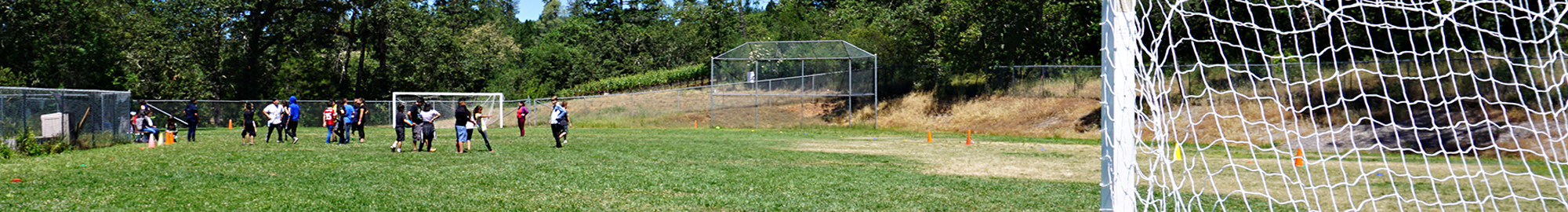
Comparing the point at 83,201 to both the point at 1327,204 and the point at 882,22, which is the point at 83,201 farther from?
the point at 882,22

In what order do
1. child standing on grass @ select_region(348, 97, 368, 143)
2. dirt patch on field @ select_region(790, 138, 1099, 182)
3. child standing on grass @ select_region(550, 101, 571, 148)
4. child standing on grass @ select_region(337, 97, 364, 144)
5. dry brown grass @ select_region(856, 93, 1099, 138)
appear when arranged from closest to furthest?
dirt patch on field @ select_region(790, 138, 1099, 182) < child standing on grass @ select_region(550, 101, 571, 148) < child standing on grass @ select_region(348, 97, 368, 143) < child standing on grass @ select_region(337, 97, 364, 144) < dry brown grass @ select_region(856, 93, 1099, 138)

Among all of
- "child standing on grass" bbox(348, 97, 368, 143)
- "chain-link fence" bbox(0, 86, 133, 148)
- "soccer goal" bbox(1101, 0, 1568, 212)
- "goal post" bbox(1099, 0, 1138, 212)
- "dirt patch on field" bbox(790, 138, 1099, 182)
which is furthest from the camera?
"child standing on grass" bbox(348, 97, 368, 143)

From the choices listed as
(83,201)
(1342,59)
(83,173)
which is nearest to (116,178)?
(83,173)

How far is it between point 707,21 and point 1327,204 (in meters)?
58.5

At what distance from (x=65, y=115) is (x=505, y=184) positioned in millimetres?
10493

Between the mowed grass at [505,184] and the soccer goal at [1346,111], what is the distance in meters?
1.83

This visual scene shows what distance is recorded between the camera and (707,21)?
65250 millimetres

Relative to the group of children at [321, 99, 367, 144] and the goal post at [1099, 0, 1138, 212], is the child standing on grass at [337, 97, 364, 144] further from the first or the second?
the goal post at [1099, 0, 1138, 212]

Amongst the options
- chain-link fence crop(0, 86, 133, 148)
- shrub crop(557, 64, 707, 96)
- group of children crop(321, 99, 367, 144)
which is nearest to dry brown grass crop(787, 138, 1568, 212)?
group of children crop(321, 99, 367, 144)

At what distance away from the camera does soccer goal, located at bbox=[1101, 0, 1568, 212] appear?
4.89 m

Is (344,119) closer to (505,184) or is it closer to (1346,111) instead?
(505,184)

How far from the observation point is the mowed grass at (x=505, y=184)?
25.6 ft

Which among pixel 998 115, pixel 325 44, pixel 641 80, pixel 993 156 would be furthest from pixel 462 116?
pixel 641 80

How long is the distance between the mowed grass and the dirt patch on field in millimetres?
608
